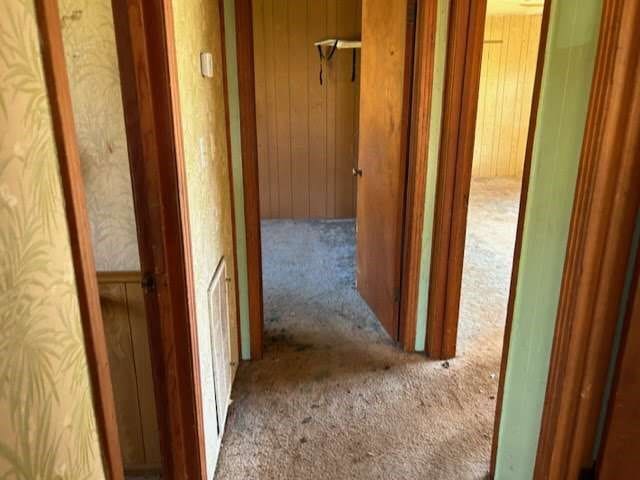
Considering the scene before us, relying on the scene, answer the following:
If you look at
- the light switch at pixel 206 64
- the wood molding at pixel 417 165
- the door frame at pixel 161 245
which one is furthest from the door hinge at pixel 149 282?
the wood molding at pixel 417 165

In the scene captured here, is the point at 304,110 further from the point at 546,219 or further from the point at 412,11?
the point at 546,219

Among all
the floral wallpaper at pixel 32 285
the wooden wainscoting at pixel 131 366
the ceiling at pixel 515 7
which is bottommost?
the wooden wainscoting at pixel 131 366

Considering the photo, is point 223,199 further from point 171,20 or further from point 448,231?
point 448,231

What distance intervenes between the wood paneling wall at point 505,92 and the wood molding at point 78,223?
22.8 feet

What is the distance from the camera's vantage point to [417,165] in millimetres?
2414

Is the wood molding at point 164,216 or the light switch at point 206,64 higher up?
the light switch at point 206,64

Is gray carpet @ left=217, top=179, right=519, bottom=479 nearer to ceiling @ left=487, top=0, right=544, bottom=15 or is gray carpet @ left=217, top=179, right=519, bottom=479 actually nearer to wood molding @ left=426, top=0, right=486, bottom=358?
wood molding @ left=426, top=0, right=486, bottom=358

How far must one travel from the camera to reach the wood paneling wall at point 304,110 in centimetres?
477

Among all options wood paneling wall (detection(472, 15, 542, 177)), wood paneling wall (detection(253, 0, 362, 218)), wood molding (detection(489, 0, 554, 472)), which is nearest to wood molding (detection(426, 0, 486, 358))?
wood molding (detection(489, 0, 554, 472))

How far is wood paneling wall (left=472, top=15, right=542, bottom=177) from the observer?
6.96 meters

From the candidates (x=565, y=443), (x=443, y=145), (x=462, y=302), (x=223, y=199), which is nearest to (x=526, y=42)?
(x=462, y=302)

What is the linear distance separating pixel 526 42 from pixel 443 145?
5.74 m

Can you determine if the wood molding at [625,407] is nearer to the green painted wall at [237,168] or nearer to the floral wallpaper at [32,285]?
the floral wallpaper at [32,285]

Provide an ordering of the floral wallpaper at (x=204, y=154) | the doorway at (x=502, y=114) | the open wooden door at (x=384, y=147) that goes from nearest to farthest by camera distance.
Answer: the floral wallpaper at (x=204, y=154), the open wooden door at (x=384, y=147), the doorway at (x=502, y=114)
